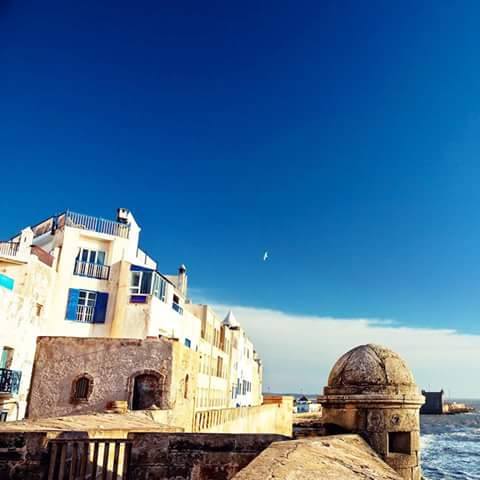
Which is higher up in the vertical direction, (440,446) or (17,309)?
(17,309)

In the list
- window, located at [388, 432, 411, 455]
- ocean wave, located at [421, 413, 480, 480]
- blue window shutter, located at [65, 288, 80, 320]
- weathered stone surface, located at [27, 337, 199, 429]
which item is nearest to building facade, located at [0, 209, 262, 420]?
blue window shutter, located at [65, 288, 80, 320]

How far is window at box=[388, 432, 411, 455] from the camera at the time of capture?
271 inches

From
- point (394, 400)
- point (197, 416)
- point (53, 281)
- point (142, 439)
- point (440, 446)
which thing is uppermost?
point (53, 281)

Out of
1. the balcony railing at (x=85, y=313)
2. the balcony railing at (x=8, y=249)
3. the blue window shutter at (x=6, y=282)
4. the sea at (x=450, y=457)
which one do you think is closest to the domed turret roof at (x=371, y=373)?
the blue window shutter at (x=6, y=282)

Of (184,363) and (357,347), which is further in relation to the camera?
(184,363)

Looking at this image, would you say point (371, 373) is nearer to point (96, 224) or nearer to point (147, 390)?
point (147, 390)

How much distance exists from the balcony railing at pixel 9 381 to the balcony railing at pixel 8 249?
202 inches

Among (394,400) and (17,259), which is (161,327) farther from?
(394,400)

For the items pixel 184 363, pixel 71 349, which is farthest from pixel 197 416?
pixel 71 349

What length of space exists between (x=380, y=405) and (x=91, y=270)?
19.0m

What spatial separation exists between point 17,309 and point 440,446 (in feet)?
153

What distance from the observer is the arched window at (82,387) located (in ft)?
60.6

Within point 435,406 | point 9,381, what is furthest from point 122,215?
point 435,406

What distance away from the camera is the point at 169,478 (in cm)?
575
